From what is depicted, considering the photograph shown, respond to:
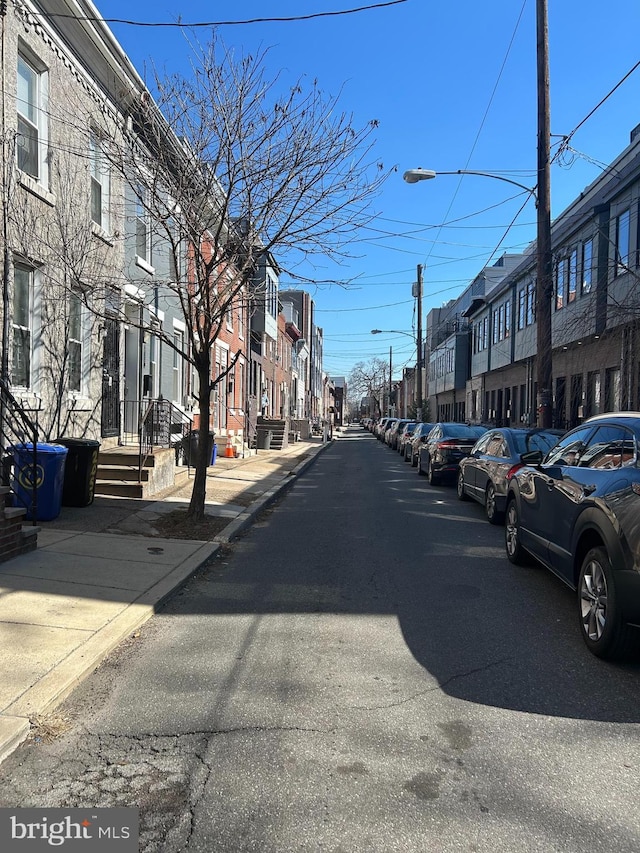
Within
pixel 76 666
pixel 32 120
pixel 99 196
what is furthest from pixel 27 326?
pixel 76 666

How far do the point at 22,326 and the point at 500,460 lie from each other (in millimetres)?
7664

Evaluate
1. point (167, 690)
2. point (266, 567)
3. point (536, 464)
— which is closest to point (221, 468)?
point (266, 567)

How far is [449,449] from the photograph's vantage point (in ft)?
50.3

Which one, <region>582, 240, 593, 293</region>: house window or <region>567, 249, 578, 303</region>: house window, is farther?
<region>567, 249, 578, 303</region>: house window

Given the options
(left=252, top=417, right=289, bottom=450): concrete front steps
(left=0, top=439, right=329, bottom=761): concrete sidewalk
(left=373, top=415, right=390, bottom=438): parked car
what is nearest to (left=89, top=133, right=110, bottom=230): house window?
(left=0, top=439, right=329, bottom=761): concrete sidewalk

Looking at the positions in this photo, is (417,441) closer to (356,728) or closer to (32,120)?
(32,120)

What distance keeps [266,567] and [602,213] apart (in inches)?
619

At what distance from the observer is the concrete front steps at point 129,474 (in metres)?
10.8

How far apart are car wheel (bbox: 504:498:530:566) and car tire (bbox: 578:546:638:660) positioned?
2.12 metres

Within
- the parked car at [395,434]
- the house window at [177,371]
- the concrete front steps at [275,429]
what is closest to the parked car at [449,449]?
the house window at [177,371]

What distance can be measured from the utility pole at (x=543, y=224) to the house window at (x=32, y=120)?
956 centimetres

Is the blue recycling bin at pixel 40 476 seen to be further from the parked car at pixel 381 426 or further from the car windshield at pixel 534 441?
the parked car at pixel 381 426

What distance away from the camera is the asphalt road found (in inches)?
109

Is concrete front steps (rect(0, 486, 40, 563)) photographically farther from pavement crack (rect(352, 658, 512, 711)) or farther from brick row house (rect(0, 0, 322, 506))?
pavement crack (rect(352, 658, 512, 711))
